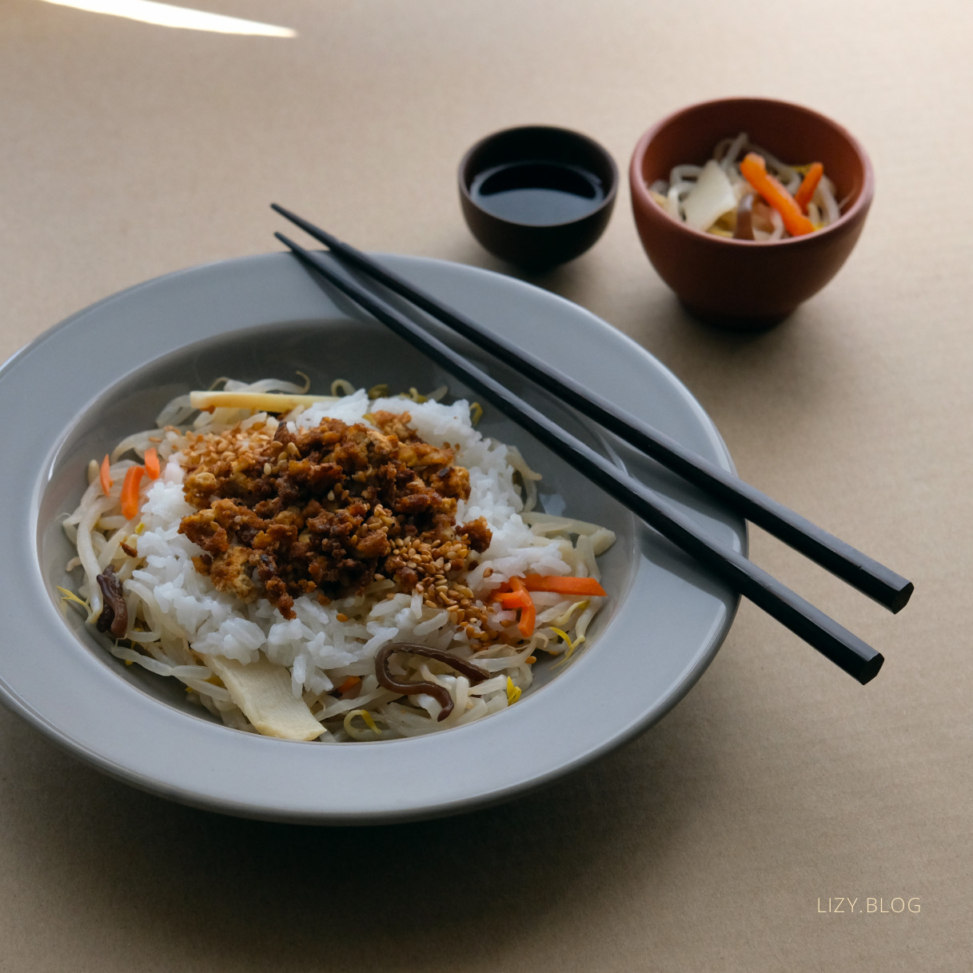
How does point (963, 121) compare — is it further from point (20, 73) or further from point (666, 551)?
point (20, 73)

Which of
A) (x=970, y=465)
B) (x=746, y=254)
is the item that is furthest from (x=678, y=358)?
(x=970, y=465)

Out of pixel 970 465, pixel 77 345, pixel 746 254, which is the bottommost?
pixel 970 465

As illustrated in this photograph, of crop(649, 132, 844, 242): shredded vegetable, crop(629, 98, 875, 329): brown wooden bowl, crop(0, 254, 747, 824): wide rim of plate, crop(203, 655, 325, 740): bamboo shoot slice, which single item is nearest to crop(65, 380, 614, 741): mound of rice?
crop(203, 655, 325, 740): bamboo shoot slice

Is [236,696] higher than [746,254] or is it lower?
lower

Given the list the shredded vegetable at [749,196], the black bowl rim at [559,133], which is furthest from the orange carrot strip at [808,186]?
the black bowl rim at [559,133]

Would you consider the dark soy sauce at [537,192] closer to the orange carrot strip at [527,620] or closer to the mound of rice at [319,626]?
the mound of rice at [319,626]

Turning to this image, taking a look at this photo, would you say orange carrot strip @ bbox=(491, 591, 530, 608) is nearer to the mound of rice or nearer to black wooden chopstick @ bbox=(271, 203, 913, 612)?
the mound of rice
